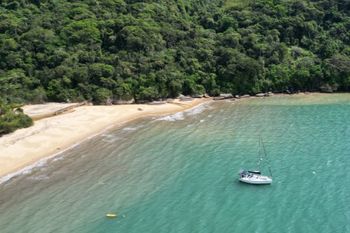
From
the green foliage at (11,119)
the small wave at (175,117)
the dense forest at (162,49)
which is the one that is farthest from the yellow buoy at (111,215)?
the dense forest at (162,49)

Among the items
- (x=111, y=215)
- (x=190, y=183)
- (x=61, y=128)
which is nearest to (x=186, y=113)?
(x=61, y=128)

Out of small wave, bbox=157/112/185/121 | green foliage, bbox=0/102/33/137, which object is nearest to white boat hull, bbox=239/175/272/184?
small wave, bbox=157/112/185/121

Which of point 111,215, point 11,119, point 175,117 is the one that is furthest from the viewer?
point 175,117

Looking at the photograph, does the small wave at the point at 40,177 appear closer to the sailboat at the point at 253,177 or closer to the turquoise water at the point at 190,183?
the turquoise water at the point at 190,183

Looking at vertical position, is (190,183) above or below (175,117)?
below

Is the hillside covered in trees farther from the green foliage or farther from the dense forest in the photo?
A: the green foliage

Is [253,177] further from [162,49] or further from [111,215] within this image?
[162,49]

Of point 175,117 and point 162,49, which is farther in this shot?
point 162,49
